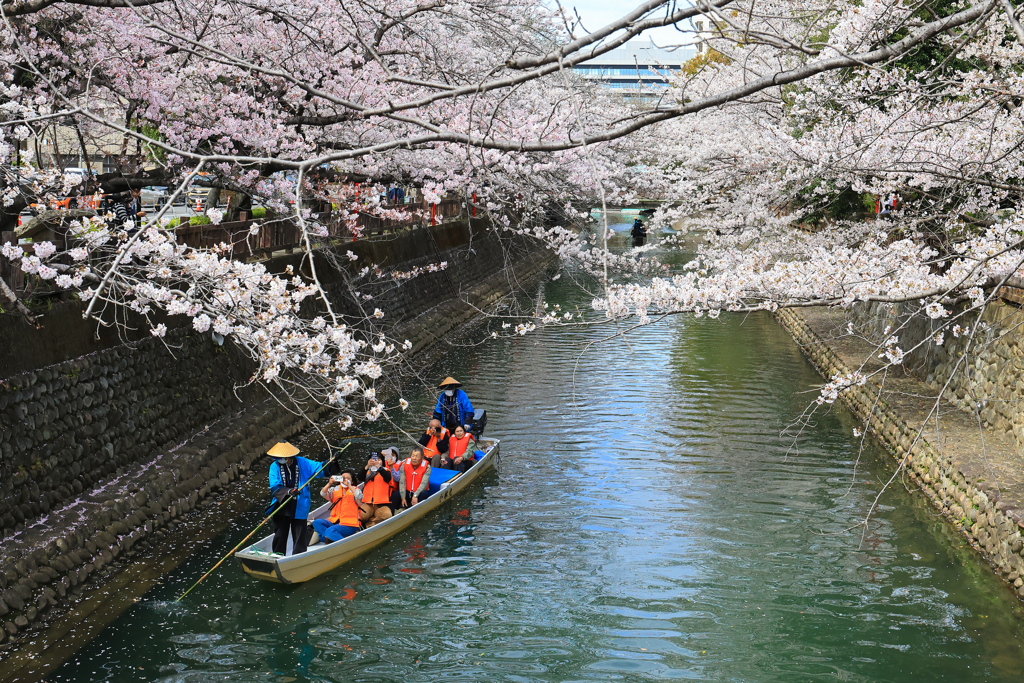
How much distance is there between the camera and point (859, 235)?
15.4m

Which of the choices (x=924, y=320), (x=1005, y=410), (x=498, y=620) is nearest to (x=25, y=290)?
(x=498, y=620)

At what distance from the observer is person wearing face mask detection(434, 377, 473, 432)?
527 inches

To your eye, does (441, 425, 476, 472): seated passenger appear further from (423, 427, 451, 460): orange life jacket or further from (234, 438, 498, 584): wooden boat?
(234, 438, 498, 584): wooden boat

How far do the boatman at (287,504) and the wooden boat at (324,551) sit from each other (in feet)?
0.41

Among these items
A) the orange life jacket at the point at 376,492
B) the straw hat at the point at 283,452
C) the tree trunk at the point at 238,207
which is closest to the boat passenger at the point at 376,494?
the orange life jacket at the point at 376,492

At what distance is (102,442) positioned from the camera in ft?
33.5

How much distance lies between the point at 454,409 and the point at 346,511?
11.7 feet

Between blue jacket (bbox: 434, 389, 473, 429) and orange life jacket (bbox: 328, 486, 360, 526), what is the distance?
131 inches

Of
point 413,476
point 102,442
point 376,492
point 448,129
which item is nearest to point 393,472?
point 413,476

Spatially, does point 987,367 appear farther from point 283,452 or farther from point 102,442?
point 102,442

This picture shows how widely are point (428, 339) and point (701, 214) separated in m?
9.23

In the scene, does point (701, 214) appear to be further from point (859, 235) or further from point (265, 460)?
point (265, 460)

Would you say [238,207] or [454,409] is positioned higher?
[238,207]

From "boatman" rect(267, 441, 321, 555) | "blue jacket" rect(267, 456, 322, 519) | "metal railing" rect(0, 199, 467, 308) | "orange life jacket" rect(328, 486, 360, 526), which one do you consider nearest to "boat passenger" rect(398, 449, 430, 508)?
"orange life jacket" rect(328, 486, 360, 526)
